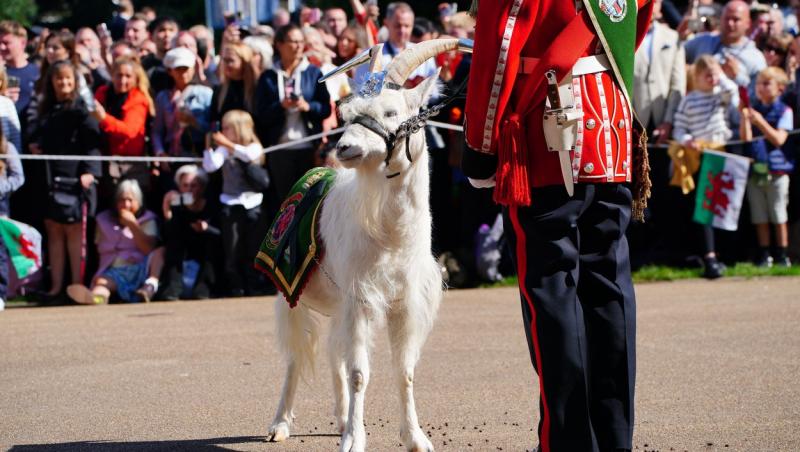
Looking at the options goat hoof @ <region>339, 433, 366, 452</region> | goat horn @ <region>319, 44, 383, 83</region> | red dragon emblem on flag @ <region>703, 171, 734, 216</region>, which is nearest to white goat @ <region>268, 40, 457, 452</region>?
goat hoof @ <region>339, 433, 366, 452</region>

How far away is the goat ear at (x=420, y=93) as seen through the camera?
218 inches

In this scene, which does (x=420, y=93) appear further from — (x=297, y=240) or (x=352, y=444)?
(x=352, y=444)

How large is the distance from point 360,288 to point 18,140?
673 centimetres

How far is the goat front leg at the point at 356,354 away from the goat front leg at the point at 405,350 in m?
0.17

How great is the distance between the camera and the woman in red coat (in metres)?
11.6

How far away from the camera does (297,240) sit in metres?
6.12

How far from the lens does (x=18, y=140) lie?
37.0ft

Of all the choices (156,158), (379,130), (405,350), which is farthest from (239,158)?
(379,130)

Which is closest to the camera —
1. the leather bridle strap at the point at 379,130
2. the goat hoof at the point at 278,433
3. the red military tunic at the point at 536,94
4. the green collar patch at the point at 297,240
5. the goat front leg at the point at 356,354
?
the red military tunic at the point at 536,94

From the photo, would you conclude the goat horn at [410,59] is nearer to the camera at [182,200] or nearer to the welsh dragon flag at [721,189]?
the camera at [182,200]

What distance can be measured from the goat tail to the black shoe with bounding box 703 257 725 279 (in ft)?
19.3

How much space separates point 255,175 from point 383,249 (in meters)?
5.80

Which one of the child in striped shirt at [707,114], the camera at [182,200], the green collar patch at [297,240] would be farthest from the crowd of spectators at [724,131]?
the green collar patch at [297,240]

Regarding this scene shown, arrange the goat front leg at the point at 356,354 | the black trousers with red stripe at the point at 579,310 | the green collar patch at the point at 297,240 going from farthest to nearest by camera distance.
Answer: the green collar patch at the point at 297,240 → the goat front leg at the point at 356,354 → the black trousers with red stripe at the point at 579,310
